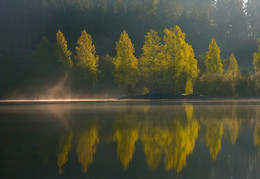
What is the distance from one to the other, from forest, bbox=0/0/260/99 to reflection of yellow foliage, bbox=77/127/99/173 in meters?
39.5

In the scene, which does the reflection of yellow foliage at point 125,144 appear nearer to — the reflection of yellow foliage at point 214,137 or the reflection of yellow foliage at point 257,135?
the reflection of yellow foliage at point 214,137

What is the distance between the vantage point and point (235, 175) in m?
6.75

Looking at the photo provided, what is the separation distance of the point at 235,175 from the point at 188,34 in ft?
286

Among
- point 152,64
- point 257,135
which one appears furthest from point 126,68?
point 257,135

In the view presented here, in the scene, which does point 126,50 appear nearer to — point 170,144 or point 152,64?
point 152,64

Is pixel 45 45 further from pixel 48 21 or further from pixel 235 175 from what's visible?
pixel 235 175

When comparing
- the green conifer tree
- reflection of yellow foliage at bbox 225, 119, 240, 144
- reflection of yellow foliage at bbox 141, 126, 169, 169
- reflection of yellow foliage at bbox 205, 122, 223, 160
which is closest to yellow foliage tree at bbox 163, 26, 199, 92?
the green conifer tree

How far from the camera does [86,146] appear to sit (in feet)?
32.5

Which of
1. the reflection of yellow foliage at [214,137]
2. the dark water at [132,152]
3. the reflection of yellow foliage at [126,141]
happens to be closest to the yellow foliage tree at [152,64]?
the reflection of yellow foliage at [214,137]

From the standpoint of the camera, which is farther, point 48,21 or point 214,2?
point 214,2

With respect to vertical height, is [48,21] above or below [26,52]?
above

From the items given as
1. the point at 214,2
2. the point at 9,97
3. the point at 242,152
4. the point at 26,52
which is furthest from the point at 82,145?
the point at 214,2

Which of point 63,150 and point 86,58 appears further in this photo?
point 86,58

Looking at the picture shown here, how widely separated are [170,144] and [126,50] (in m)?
49.0
